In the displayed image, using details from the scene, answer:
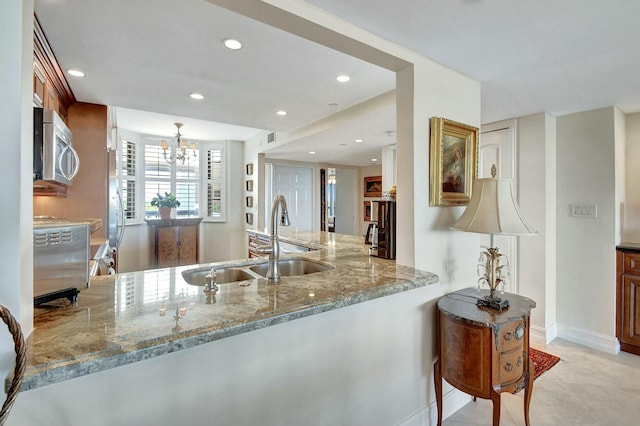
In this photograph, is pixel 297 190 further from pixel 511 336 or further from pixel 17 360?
pixel 17 360

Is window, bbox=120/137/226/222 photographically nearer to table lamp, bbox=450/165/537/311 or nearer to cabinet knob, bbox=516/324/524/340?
table lamp, bbox=450/165/537/311

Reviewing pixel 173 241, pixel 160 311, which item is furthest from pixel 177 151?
pixel 160 311

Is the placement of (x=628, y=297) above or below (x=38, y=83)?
below

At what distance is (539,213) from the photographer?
309 cm

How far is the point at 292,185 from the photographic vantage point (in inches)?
263

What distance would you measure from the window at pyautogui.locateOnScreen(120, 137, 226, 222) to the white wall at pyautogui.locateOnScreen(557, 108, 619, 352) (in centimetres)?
537

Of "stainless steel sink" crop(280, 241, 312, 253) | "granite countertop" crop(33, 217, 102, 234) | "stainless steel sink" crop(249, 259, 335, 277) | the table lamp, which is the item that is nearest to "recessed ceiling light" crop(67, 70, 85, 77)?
"granite countertop" crop(33, 217, 102, 234)

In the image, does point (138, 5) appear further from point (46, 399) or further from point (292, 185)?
point (292, 185)

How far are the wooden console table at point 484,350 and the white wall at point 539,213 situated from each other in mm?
1486

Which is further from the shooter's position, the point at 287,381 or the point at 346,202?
the point at 346,202

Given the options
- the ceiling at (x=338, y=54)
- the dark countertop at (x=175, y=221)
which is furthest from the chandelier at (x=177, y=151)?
the ceiling at (x=338, y=54)

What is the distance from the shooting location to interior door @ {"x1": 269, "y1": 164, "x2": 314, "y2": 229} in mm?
6492

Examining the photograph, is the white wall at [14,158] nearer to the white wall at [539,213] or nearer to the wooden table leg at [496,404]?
the wooden table leg at [496,404]

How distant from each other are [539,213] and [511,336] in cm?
191
